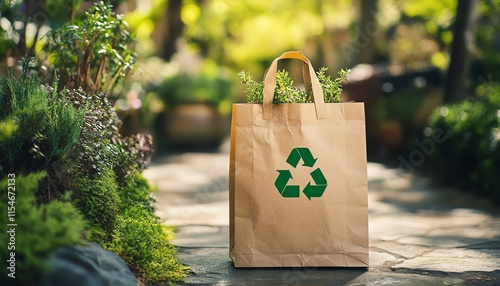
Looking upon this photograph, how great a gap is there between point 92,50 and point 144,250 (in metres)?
1.57

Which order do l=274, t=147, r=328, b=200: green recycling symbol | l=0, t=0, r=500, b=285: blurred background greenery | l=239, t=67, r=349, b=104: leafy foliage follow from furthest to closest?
l=239, t=67, r=349, b=104: leafy foliage, l=274, t=147, r=328, b=200: green recycling symbol, l=0, t=0, r=500, b=285: blurred background greenery

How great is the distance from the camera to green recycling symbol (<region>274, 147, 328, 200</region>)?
4117mm

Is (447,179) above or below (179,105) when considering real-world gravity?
below

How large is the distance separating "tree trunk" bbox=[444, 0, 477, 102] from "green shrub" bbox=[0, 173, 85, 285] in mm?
7265

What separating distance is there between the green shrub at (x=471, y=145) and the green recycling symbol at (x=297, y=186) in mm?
3411

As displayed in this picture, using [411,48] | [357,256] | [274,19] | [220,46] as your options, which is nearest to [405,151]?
[411,48]

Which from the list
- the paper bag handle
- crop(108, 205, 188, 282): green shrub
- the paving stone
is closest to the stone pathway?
the paving stone

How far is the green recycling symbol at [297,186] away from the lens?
4.12 meters

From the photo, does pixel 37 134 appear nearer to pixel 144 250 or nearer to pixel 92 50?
pixel 144 250

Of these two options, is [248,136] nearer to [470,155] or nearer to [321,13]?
[470,155]

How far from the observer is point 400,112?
440 inches

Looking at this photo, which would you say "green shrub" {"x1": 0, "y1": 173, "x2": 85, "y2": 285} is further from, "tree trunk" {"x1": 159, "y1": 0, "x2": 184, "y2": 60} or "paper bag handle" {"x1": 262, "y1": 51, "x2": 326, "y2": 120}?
"tree trunk" {"x1": 159, "y1": 0, "x2": 184, "y2": 60}

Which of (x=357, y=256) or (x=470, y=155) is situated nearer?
(x=357, y=256)

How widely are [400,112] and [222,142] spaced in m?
3.05
